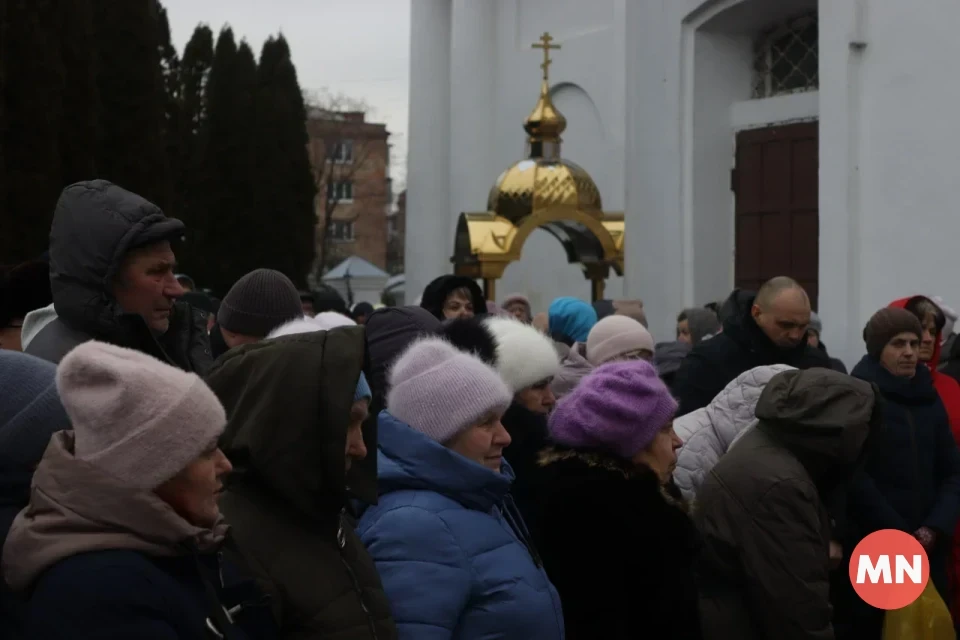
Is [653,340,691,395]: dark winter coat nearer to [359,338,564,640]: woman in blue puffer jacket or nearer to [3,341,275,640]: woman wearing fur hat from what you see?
[359,338,564,640]: woman in blue puffer jacket

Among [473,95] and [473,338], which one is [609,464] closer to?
[473,338]

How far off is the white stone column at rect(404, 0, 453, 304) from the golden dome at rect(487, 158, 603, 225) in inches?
167

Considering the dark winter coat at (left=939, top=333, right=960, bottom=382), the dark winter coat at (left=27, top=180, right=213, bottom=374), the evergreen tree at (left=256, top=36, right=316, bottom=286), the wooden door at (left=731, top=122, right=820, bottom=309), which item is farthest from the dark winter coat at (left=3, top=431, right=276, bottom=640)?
the evergreen tree at (left=256, top=36, right=316, bottom=286)

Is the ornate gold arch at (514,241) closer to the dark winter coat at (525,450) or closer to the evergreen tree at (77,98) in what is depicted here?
the evergreen tree at (77,98)

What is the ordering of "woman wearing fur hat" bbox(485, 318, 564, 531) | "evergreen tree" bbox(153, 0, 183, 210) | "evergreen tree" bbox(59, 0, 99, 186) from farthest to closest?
"evergreen tree" bbox(153, 0, 183, 210) < "evergreen tree" bbox(59, 0, 99, 186) < "woman wearing fur hat" bbox(485, 318, 564, 531)

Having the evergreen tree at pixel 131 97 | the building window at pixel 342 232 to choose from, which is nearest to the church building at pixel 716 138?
the evergreen tree at pixel 131 97

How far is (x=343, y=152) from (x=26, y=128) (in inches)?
2229

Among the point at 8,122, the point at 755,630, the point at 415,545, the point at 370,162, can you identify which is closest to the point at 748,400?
the point at 755,630

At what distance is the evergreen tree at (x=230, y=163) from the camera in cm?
3134

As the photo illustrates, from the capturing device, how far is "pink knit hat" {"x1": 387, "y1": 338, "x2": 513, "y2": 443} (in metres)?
3.78

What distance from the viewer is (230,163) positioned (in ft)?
105

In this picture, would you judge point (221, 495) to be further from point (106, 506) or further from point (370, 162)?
point (370, 162)

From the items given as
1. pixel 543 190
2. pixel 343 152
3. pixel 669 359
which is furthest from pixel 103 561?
pixel 343 152

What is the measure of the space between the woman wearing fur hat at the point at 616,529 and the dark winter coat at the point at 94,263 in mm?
1302
